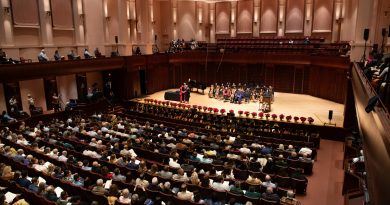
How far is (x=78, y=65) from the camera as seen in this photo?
17.6 meters

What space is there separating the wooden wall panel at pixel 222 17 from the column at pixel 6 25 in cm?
1748

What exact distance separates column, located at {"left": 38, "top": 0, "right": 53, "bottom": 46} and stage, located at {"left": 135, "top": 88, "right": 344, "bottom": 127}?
22.8ft

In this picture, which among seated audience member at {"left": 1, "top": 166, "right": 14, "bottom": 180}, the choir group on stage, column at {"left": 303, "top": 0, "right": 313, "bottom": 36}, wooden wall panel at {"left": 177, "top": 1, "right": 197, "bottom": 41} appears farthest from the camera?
wooden wall panel at {"left": 177, "top": 1, "right": 197, "bottom": 41}

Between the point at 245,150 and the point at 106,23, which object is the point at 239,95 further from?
the point at 106,23

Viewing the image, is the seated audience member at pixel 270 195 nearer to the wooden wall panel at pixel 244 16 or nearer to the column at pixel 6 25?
the column at pixel 6 25

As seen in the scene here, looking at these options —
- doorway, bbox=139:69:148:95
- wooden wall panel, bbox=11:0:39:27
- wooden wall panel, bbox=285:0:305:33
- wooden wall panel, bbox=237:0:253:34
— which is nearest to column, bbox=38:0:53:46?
wooden wall panel, bbox=11:0:39:27

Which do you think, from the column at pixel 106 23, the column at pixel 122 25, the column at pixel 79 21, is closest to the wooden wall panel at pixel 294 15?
the column at pixel 122 25

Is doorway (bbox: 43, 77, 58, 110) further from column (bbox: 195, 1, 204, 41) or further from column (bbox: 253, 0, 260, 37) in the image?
column (bbox: 253, 0, 260, 37)

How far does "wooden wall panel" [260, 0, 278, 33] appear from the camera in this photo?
25.6 m

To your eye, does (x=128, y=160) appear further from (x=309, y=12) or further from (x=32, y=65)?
(x=309, y=12)

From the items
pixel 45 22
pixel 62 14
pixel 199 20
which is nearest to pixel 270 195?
pixel 45 22

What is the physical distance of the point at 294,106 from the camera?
18.2m

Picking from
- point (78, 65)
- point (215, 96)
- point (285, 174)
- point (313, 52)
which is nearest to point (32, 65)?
point (78, 65)

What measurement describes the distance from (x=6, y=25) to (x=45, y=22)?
258cm
